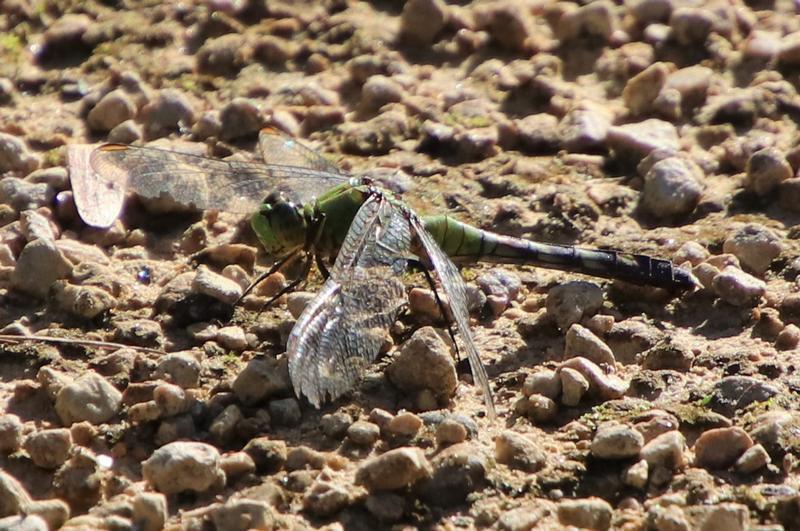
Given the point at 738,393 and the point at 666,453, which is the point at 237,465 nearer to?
the point at 666,453

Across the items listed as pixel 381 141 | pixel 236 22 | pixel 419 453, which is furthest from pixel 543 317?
pixel 236 22

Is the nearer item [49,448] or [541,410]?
[49,448]

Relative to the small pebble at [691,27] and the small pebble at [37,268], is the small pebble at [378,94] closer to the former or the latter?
the small pebble at [691,27]

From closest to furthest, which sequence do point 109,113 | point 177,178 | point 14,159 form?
point 177,178, point 14,159, point 109,113

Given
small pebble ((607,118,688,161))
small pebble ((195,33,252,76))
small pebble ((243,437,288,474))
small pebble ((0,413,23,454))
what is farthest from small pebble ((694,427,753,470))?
small pebble ((195,33,252,76))

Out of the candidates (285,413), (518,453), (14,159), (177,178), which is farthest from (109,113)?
(518,453)

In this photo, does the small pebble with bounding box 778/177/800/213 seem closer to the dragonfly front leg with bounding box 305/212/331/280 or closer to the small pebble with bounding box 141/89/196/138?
the dragonfly front leg with bounding box 305/212/331/280

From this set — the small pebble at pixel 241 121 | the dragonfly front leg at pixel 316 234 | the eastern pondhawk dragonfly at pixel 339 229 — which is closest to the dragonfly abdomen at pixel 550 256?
the eastern pondhawk dragonfly at pixel 339 229

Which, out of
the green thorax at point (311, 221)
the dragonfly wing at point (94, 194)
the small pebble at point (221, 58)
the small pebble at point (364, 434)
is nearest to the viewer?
the small pebble at point (364, 434)
